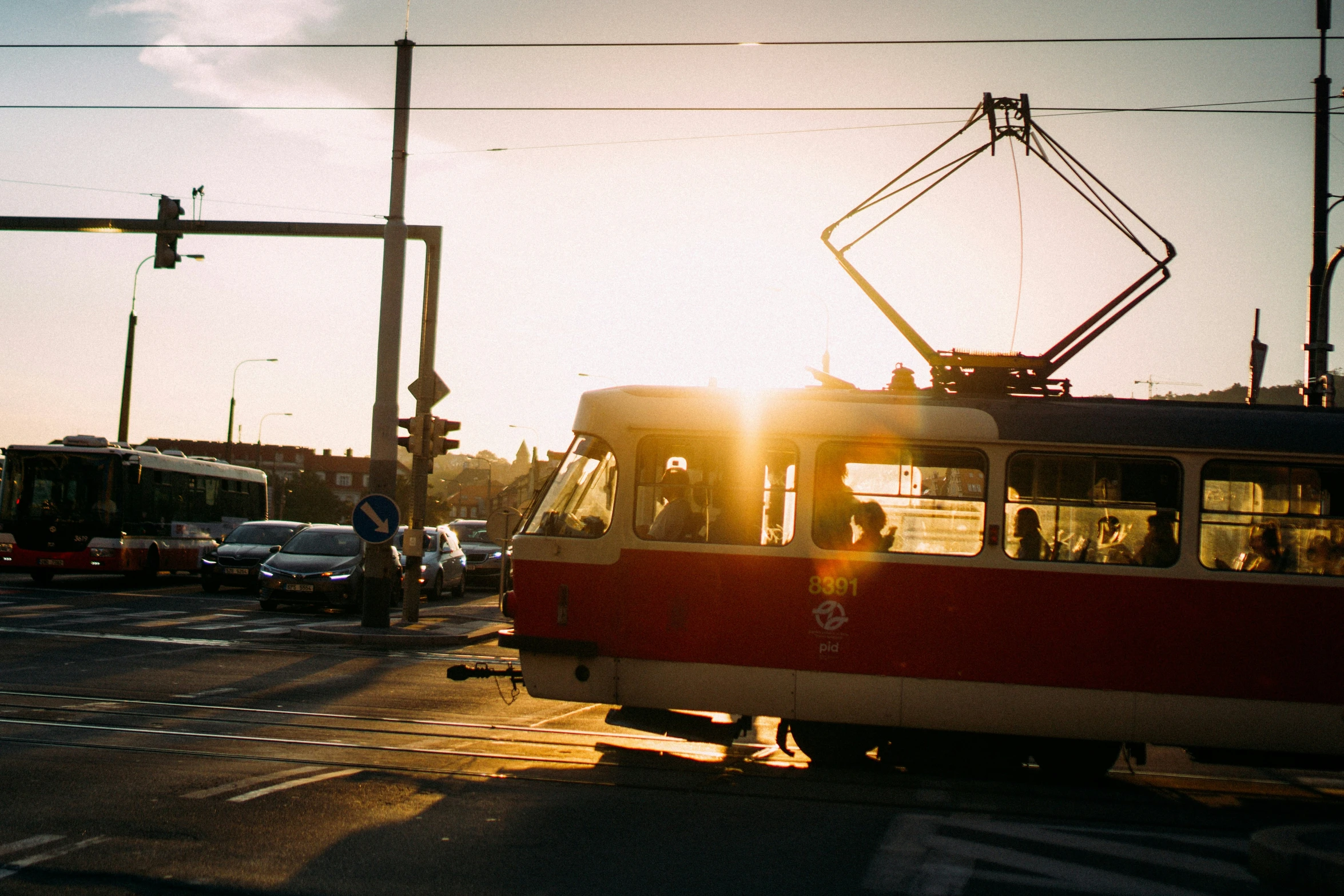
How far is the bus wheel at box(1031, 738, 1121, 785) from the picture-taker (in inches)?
354

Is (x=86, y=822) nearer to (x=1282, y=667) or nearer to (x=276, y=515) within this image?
(x=1282, y=667)

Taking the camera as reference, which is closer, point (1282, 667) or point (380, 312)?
point (1282, 667)

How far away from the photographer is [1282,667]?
856 centimetres

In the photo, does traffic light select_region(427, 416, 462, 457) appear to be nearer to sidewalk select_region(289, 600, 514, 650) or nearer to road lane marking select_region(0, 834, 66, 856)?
sidewalk select_region(289, 600, 514, 650)

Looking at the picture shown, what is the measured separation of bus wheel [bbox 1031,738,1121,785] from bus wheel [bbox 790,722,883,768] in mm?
1187

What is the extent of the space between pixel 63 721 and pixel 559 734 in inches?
151

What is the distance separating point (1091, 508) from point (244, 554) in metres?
22.1

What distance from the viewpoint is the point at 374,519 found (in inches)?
677

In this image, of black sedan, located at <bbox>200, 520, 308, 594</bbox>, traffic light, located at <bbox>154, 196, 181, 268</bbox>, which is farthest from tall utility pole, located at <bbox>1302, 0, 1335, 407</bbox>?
black sedan, located at <bbox>200, 520, 308, 594</bbox>

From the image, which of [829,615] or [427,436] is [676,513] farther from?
[427,436]

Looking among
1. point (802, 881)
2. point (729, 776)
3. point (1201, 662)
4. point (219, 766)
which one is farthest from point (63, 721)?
point (1201, 662)

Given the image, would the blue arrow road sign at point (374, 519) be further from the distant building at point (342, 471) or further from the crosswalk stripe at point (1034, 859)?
the distant building at point (342, 471)

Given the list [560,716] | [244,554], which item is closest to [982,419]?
[560,716]

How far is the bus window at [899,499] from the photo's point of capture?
8844 mm
